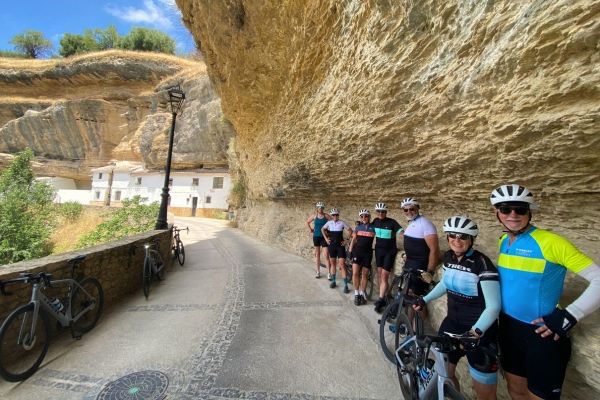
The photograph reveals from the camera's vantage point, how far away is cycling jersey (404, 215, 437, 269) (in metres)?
3.97

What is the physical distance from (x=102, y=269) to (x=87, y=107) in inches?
1644

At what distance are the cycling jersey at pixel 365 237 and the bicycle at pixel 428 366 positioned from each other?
2566 mm

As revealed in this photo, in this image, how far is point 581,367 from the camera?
6.42ft

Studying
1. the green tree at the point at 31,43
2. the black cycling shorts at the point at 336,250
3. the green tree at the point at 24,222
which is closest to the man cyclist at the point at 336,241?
the black cycling shorts at the point at 336,250

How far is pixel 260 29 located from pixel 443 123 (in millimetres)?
5162

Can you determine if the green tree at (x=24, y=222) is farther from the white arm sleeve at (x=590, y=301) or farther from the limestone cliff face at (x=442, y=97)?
the white arm sleeve at (x=590, y=301)

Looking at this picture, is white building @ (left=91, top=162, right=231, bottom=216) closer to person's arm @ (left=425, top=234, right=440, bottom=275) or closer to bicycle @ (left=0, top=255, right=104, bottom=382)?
bicycle @ (left=0, top=255, right=104, bottom=382)

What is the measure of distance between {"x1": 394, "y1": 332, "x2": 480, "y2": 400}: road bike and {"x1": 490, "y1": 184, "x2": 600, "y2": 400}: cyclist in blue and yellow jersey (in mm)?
267

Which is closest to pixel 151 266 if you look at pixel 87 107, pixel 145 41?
pixel 87 107

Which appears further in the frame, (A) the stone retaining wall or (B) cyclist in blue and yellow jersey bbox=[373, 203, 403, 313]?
(B) cyclist in blue and yellow jersey bbox=[373, 203, 403, 313]

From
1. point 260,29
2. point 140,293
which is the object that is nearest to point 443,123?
point 260,29

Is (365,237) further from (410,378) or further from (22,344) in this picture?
(22,344)

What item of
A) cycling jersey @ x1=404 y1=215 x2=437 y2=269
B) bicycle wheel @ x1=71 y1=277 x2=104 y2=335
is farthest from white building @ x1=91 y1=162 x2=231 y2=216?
cycling jersey @ x1=404 y1=215 x2=437 y2=269

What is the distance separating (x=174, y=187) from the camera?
113ft
